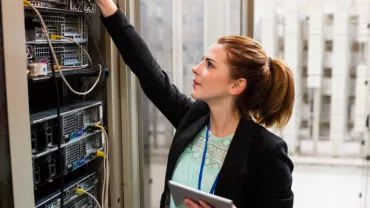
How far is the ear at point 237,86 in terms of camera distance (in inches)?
50.8

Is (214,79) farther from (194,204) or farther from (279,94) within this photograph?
(194,204)

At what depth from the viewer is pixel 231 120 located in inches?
52.6

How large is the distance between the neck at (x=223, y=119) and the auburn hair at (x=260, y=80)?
0.12ft

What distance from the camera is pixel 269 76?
1304 mm

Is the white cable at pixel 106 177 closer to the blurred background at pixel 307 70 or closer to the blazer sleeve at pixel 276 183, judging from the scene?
the blurred background at pixel 307 70

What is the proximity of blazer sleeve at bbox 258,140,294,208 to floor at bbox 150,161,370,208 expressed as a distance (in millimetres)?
1641

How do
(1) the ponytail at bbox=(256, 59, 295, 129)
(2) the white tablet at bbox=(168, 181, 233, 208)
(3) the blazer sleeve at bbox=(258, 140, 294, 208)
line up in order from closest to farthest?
(2) the white tablet at bbox=(168, 181, 233, 208)
(3) the blazer sleeve at bbox=(258, 140, 294, 208)
(1) the ponytail at bbox=(256, 59, 295, 129)

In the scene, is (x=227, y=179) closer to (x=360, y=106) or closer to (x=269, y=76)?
(x=269, y=76)

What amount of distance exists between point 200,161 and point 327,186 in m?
1.86

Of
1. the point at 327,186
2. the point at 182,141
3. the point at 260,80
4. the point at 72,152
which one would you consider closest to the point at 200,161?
the point at 182,141

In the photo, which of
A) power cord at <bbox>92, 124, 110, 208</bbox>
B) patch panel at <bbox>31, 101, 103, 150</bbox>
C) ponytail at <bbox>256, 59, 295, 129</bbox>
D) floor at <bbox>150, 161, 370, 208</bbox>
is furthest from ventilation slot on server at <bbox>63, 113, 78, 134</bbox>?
floor at <bbox>150, 161, 370, 208</bbox>

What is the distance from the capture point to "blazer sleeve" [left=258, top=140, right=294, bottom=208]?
1.19 metres

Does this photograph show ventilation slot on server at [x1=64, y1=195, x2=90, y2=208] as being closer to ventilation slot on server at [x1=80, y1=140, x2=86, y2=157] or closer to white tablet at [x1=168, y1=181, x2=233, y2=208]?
ventilation slot on server at [x1=80, y1=140, x2=86, y2=157]

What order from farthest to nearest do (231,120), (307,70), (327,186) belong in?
1. (327,186)
2. (307,70)
3. (231,120)
